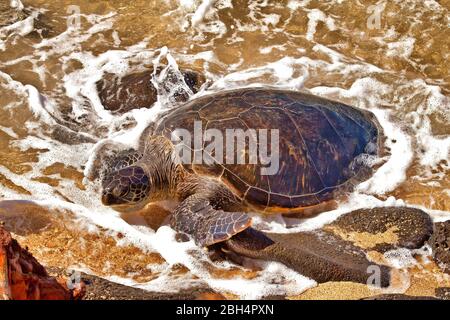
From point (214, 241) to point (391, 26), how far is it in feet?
14.3

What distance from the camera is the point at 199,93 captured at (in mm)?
5629

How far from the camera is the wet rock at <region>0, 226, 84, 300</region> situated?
8.58ft

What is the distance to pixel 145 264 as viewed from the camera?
12.5 ft

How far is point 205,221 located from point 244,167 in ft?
2.01

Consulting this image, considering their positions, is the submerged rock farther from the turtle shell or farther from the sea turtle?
the turtle shell

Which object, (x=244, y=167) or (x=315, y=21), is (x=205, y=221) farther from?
(x=315, y=21)

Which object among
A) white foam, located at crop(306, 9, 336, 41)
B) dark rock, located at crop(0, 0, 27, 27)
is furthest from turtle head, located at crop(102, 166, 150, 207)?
dark rock, located at crop(0, 0, 27, 27)

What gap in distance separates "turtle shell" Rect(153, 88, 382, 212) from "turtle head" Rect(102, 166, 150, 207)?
0.39m

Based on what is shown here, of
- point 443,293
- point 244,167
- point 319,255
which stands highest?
point 244,167

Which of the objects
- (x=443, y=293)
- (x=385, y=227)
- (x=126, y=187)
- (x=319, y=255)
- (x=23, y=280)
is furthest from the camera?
(x=126, y=187)

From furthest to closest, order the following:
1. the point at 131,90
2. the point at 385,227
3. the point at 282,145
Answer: the point at 131,90, the point at 282,145, the point at 385,227

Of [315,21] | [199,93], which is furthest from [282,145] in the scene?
[315,21]

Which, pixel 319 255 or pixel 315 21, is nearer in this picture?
pixel 319 255
